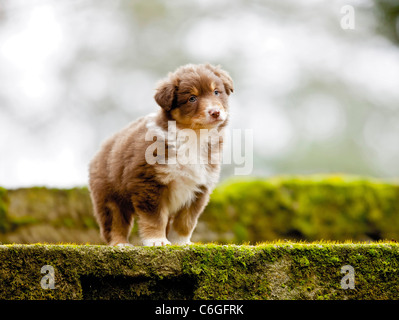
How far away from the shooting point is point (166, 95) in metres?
4.67

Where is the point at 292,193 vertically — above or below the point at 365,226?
above

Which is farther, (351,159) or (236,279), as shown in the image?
(351,159)

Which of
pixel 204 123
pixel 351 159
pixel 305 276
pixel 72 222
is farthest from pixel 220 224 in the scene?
pixel 351 159

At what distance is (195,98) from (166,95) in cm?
28

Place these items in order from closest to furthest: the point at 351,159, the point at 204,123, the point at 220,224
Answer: the point at 204,123, the point at 220,224, the point at 351,159

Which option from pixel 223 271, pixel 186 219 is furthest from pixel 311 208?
pixel 223 271

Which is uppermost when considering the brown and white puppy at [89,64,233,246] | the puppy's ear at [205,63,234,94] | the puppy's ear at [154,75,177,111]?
the puppy's ear at [205,63,234,94]

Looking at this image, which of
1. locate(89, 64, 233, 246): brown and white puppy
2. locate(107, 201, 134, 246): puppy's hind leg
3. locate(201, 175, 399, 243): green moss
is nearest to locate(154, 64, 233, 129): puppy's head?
locate(89, 64, 233, 246): brown and white puppy

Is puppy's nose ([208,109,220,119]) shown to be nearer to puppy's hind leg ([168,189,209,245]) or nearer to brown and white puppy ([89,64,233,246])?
brown and white puppy ([89,64,233,246])

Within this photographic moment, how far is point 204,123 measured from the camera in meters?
4.57

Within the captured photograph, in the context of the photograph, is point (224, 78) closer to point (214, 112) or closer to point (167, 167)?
point (214, 112)

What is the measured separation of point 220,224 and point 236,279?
4559mm

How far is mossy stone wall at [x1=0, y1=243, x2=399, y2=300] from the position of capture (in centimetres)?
332
